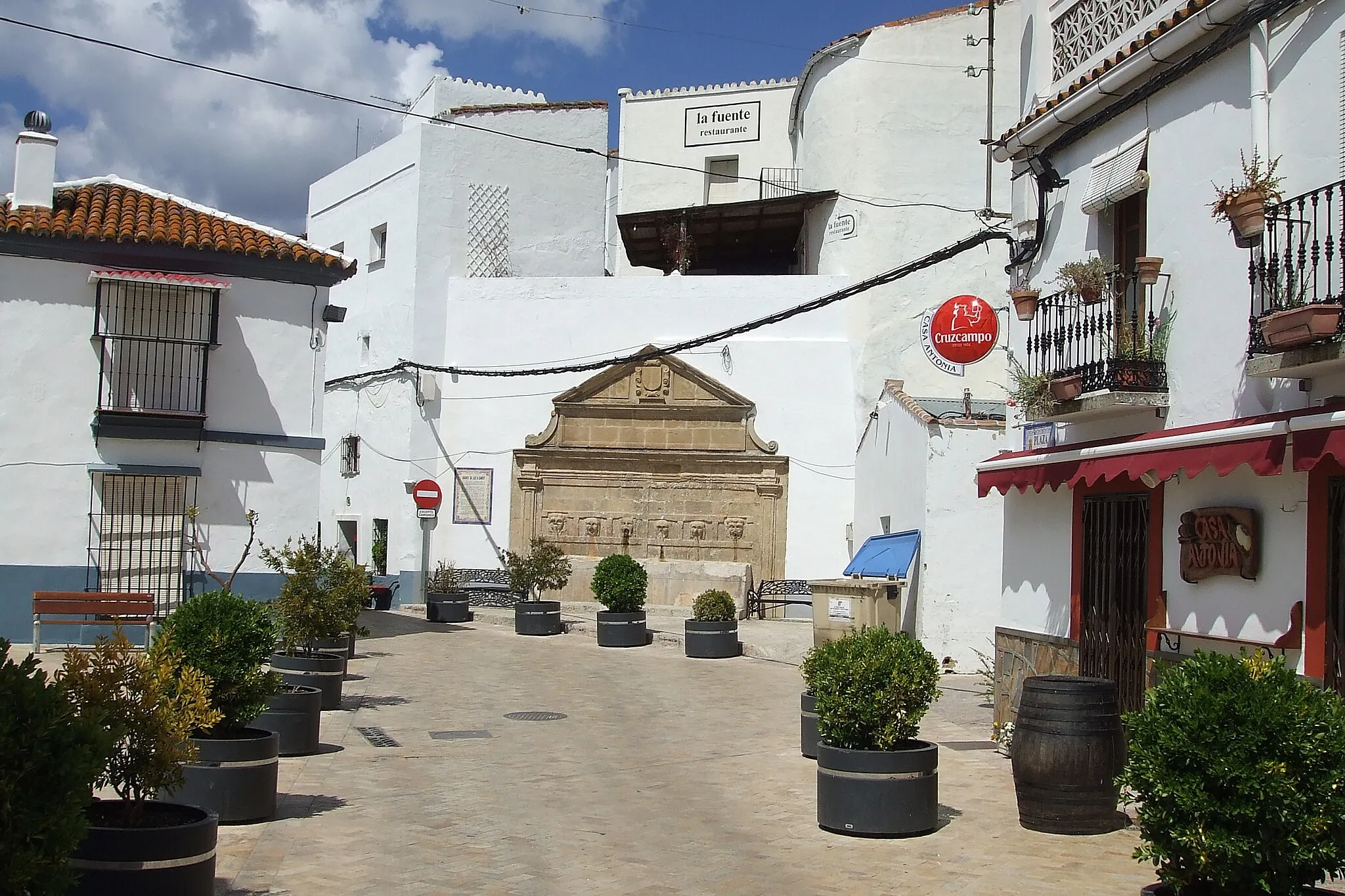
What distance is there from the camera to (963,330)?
14.6 m

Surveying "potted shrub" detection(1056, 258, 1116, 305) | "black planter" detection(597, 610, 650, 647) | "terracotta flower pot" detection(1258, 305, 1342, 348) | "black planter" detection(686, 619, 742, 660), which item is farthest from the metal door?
"black planter" detection(597, 610, 650, 647)

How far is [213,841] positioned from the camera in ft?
19.1

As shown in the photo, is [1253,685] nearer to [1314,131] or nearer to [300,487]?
[1314,131]

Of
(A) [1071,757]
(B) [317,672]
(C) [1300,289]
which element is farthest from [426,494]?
(C) [1300,289]

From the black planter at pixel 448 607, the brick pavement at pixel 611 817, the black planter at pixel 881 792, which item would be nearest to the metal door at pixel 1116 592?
the brick pavement at pixel 611 817

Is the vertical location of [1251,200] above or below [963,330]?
below

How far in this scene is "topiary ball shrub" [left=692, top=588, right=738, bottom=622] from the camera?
1894cm

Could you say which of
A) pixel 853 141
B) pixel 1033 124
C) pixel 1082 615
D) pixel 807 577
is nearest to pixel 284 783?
pixel 1082 615

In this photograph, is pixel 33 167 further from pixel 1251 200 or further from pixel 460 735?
pixel 1251 200

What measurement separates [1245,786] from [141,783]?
16.1 feet

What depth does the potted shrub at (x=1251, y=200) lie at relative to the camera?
763cm

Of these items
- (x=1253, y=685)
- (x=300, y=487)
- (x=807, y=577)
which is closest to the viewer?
(x=1253, y=685)

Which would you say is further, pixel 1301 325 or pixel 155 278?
pixel 155 278

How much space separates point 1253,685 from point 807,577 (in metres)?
19.3
